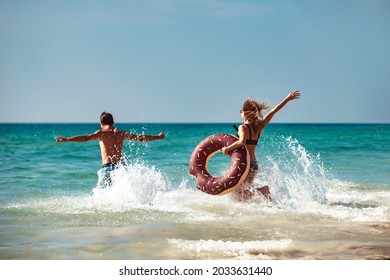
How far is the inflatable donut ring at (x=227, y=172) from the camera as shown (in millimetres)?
5414

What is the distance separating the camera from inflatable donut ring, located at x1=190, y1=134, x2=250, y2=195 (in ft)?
17.8

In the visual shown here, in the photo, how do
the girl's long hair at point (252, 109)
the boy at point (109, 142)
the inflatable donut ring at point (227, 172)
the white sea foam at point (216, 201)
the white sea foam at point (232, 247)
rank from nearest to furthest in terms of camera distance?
the white sea foam at point (232, 247) → the inflatable donut ring at point (227, 172) → the white sea foam at point (216, 201) → the girl's long hair at point (252, 109) → the boy at point (109, 142)

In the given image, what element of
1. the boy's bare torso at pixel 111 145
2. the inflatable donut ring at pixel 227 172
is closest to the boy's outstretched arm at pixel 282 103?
the inflatable donut ring at pixel 227 172

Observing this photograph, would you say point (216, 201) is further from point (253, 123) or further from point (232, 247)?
point (232, 247)

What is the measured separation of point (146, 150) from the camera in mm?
16250

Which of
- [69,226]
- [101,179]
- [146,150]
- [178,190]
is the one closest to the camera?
[69,226]

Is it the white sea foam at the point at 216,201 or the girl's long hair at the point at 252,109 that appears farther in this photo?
the girl's long hair at the point at 252,109

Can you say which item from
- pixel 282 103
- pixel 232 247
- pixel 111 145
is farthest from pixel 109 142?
pixel 232 247

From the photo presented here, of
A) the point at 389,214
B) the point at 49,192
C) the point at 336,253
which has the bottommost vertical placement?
the point at 336,253

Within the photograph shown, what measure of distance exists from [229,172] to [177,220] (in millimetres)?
682

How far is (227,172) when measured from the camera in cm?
550

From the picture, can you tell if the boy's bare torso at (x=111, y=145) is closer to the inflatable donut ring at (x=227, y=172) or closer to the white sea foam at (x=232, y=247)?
the inflatable donut ring at (x=227, y=172)
